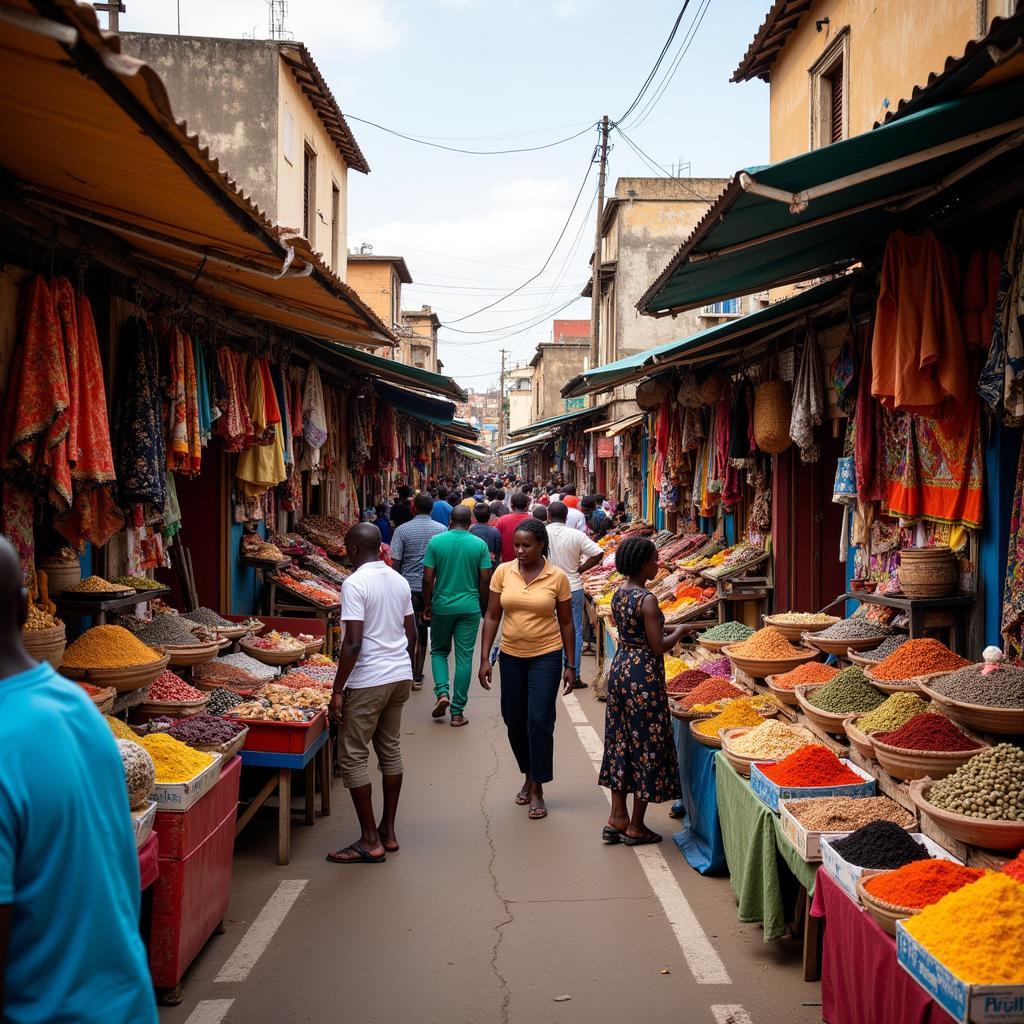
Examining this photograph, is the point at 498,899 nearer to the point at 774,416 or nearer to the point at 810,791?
the point at 810,791

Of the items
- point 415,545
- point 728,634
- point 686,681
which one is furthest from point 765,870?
point 415,545

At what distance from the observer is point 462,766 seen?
8578 millimetres

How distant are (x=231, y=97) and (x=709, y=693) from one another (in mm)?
13534

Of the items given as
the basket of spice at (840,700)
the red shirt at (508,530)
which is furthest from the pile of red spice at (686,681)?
the red shirt at (508,530)

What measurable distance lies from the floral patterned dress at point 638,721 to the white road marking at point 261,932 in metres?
2.08

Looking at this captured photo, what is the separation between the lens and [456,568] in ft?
32.4

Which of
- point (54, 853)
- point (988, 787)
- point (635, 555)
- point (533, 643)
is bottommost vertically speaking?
point (988, 787)

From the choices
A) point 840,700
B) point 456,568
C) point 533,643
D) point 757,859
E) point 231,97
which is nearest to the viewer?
point 757,859

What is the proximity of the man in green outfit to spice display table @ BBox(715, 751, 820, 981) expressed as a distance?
14.8 ft

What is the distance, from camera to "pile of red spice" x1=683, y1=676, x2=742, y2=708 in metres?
7.28

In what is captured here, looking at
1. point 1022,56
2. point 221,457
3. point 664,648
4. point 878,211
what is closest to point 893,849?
point 664,648

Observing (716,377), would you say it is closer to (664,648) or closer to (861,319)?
(861,319)

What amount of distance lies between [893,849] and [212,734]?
3.46 metres

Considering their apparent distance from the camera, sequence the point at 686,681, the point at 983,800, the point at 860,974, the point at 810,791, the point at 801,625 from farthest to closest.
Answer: the point at 686,681 < the point at 801,625 < the point at 810,791 < the point at 983,800 < the point at 860,974
